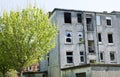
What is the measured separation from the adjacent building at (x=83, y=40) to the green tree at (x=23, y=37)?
9.05m

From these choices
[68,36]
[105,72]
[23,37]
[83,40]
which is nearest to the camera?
[105,72]

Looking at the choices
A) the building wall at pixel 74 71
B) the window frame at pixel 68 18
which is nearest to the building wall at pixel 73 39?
the window frame at pixel 68 18

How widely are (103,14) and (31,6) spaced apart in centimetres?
1593

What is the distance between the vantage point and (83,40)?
40.0 m

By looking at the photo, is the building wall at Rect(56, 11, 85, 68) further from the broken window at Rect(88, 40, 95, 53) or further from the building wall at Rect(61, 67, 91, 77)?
the building wall at Rect(61, 67, 91, 77)

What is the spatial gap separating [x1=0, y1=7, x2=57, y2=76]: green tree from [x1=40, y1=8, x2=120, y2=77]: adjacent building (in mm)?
9052

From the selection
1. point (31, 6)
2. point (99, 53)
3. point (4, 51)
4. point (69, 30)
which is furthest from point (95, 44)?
point (4, 51)

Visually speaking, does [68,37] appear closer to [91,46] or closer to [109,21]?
[91,46]

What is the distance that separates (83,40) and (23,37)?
1463cm

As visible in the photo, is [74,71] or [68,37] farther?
[68,37]

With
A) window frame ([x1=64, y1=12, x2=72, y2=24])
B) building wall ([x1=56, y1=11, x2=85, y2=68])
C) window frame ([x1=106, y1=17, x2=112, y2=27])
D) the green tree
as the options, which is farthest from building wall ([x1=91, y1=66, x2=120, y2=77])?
window frame ([x1=106, y1=17, x2=112, y2=27])

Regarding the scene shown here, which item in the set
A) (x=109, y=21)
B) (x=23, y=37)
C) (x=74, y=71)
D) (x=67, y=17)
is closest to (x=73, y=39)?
(x=67, y=17)

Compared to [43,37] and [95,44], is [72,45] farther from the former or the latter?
[43,37]

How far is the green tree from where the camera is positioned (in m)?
27.3
